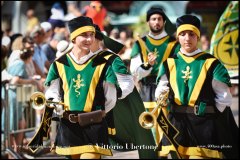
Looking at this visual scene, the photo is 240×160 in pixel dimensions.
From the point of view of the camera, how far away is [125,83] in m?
8.32

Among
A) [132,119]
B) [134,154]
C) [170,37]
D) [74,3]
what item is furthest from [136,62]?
[74,3]

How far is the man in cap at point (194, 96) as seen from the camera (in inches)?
325

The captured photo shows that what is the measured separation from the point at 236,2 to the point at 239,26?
0.87 meters

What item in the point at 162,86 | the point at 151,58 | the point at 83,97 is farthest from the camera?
the point at 151,58

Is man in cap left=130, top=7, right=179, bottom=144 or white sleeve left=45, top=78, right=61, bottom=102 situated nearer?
white sleeve left=45, top=78, right=61, bottom=102

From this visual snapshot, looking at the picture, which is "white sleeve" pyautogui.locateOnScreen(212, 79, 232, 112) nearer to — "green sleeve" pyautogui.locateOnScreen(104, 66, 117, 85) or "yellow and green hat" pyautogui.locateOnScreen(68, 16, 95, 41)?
"green sleeve" pyautogui.locateOnScreen(104, 66, 117, 85)

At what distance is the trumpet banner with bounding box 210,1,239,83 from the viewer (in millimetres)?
10562

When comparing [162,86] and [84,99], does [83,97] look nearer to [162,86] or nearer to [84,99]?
[84,99]

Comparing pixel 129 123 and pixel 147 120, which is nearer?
pixel 147 120

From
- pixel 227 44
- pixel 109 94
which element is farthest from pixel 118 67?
pixel 227 44

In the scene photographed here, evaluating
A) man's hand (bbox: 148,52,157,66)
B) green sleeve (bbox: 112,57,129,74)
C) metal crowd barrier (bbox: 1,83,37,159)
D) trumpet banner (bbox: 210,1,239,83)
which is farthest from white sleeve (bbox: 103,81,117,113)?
metal crowd barrier (bbox: 1,83,37,159)

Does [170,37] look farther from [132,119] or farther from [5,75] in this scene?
[5,75]

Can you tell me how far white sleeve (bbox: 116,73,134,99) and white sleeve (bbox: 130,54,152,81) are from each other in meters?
1.69

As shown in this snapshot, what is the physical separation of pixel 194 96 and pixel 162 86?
37cm
